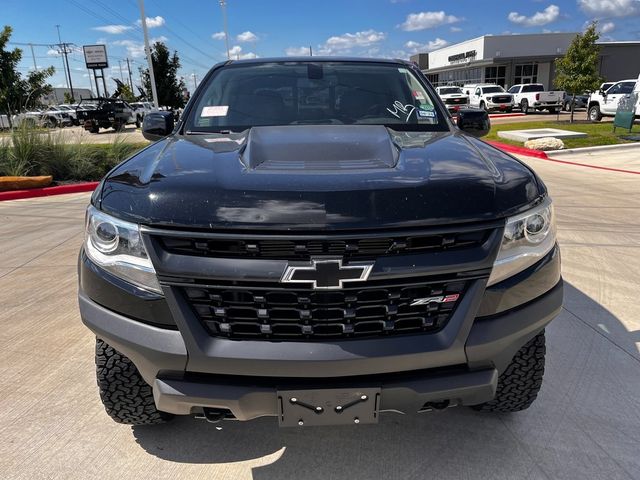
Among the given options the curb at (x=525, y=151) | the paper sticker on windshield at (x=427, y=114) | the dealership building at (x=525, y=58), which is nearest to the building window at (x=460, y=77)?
the dealership building at (x=525, y=58)

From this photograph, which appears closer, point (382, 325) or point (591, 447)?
point (382, 325)

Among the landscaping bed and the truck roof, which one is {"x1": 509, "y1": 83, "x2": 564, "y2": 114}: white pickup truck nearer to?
the landscaping bed

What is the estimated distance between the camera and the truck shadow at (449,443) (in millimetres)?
2203

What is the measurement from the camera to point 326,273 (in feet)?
5.50

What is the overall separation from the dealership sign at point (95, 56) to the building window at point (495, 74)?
3861 centimetres

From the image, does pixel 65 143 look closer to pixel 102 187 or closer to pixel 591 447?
pixel 102 187

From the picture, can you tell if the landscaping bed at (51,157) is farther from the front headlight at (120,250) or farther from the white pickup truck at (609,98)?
the white pickup truck at (609,98)

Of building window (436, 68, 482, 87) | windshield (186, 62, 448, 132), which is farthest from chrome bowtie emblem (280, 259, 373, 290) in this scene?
building window (436, 68, 482, 87)

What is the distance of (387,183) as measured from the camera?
5.84 ft

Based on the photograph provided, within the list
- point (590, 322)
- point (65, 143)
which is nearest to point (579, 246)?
point (590, 322)

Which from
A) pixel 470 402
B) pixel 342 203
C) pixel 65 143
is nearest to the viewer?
pixel 342 203

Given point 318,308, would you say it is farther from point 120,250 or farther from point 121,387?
point 121,387

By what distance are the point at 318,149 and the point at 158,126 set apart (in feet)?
5.20

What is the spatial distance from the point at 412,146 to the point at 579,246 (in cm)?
366
